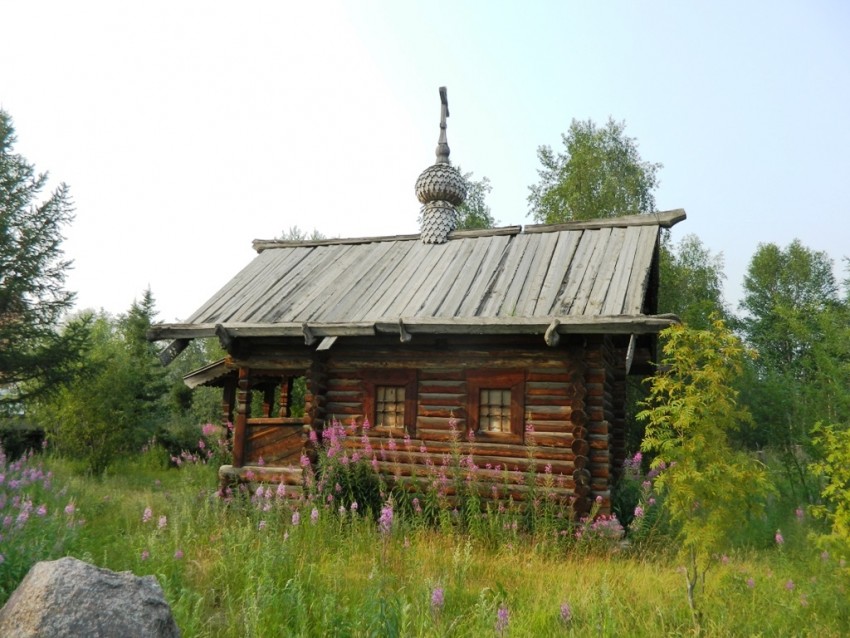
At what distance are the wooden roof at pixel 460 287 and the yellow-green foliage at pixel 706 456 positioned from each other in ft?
7.86

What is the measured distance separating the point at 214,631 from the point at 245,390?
649 centimetres

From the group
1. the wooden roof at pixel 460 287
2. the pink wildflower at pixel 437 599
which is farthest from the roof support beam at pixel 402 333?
the pink wildflower at pixel 437 599

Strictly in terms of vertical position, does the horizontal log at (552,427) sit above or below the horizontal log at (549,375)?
below

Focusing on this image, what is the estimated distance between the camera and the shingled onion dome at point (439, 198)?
39.6ft

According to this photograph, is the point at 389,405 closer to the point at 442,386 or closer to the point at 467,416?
the point at 442,386

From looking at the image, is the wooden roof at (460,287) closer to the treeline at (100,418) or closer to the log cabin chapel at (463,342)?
the log cabin chapel at (463,342)

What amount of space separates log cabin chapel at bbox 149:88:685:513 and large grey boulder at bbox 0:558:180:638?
5.50 meters

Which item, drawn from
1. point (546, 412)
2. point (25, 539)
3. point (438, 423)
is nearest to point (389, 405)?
point (438, 423)

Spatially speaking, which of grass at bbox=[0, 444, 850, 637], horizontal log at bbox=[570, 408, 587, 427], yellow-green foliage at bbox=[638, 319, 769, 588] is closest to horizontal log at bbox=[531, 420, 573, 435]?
horizontal log at bbox=[570, 408, 587, 427]

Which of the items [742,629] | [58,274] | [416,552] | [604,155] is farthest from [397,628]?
[604,155]

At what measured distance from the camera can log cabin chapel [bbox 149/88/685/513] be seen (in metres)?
8.36

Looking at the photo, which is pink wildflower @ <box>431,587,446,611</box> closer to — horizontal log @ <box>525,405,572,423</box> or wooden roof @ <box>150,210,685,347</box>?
wooden roof @ <box>150,210,685,347</box>

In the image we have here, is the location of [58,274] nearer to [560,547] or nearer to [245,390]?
[245,390]

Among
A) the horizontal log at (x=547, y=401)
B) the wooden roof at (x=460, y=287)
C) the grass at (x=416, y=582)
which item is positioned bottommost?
the grass at (x=416, y=582)
